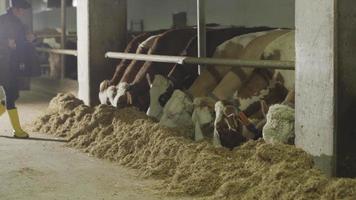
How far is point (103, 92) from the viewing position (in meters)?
6.71

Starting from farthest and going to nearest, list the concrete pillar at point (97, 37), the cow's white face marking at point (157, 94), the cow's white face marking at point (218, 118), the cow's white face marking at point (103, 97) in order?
the concrete pillar at point (97, 37) → the cow's white face marking at point (103, 97) → the cow's white face marking at point (157, 94) → the cow's white face marking at point (218, 118)

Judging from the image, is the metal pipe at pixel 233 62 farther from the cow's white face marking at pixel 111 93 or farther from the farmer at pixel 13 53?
the farmer at pixel 13 53

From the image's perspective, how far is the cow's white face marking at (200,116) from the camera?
16.5 ft

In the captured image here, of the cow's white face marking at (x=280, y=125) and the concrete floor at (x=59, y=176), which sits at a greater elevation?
the cow's white face marking at (x=280, y=125)

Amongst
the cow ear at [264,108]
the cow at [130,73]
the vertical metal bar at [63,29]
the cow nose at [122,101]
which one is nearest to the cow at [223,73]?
the cow ear at [264,108]

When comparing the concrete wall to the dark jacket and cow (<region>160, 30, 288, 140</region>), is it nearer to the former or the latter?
the dark jacket

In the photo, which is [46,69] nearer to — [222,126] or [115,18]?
[115,18]

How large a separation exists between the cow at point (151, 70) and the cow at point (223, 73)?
629 mm

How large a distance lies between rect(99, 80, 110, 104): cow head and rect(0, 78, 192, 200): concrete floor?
0.82 metres

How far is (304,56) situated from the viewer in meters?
3.79

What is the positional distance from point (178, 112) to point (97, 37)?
2046mm

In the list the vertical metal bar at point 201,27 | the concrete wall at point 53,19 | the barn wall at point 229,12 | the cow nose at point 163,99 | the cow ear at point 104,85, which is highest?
the concrete wall at point 53,19

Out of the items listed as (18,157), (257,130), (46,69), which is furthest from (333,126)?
(46,69)

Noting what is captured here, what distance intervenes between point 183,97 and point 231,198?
76.8 inches
